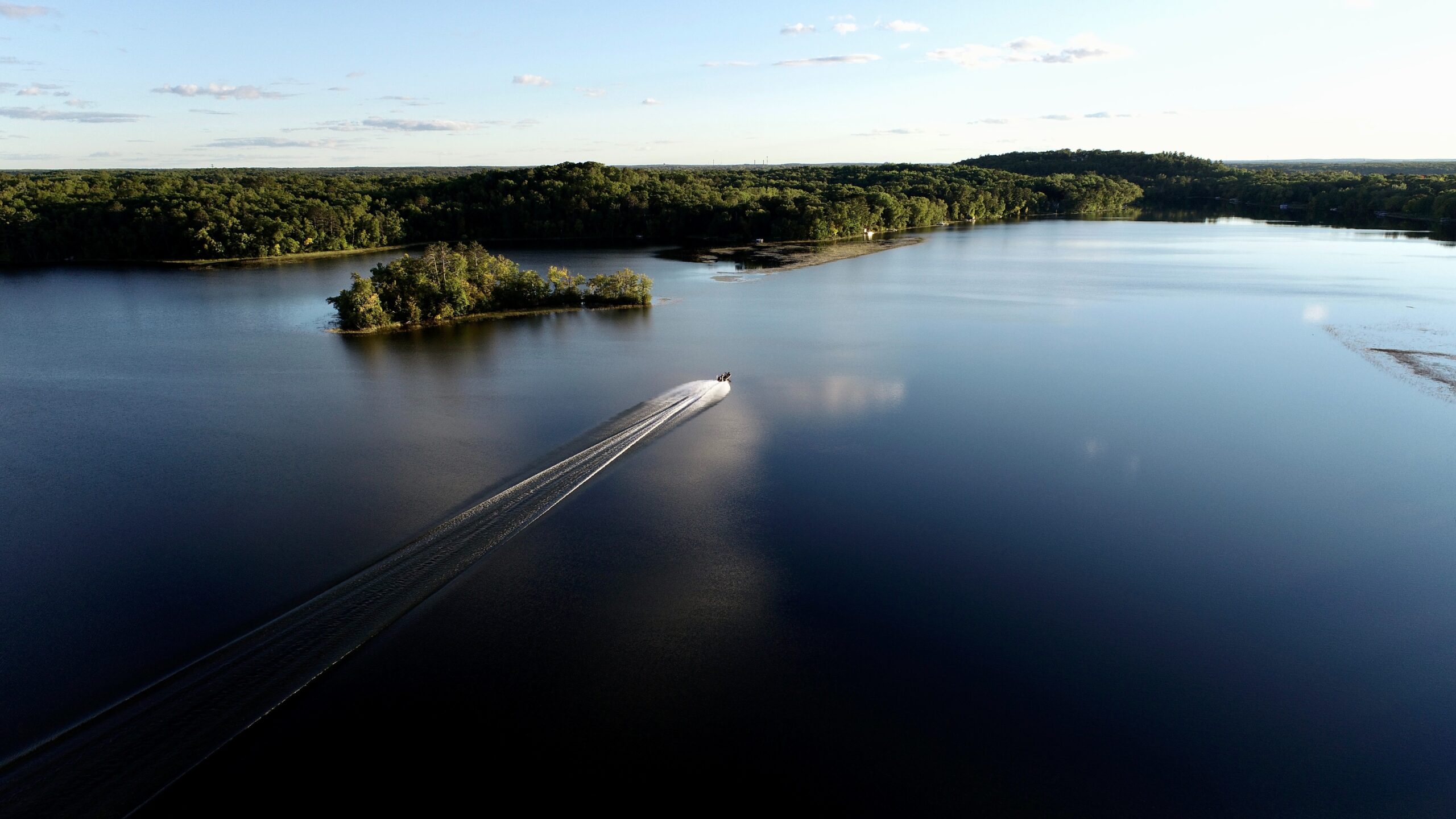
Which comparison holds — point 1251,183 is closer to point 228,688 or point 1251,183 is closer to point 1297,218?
point 1297,218

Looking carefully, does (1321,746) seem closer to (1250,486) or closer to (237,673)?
(1250,486)

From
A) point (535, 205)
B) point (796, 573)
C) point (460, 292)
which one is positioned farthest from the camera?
point (535, 205)

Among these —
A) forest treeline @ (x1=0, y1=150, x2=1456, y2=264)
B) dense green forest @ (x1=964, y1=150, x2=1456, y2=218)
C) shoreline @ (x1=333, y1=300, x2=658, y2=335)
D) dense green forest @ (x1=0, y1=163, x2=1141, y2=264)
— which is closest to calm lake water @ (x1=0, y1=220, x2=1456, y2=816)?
shoreline @ (x1=333, y1=300, x2=658, y2=335)

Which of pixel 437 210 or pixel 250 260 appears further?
pixel 437 210

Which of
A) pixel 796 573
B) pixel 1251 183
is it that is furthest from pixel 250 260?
pixel 1251 183

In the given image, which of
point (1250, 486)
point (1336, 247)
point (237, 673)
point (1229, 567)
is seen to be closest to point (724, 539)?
point (237, 673)

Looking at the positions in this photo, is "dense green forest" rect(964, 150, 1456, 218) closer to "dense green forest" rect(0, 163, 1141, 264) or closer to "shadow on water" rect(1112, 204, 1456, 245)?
"shadow on water" rect(1112, 204, 1456, 245)
